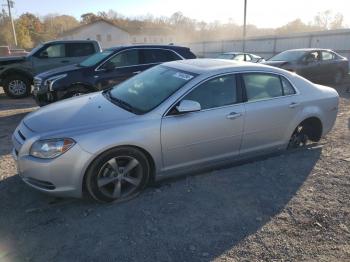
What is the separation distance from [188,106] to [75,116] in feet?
4.39

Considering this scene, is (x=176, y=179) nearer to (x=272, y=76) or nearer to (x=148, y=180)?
(x=148, y=180)

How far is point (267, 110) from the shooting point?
4703mm

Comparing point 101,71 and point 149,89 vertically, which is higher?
point 149,89

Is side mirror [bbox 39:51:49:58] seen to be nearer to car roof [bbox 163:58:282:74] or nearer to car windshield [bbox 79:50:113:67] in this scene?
car windshield [bbox 79:50:113:67]

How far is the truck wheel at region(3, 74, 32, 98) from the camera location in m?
10.7

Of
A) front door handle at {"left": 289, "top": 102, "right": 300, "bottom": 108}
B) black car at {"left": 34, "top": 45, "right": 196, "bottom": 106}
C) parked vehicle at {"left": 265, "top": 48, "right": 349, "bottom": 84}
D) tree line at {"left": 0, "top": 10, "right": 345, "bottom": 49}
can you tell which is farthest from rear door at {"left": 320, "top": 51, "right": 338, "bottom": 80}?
tree line at {"left": 0, "top": 10, "right": 345, "bottom": 49}

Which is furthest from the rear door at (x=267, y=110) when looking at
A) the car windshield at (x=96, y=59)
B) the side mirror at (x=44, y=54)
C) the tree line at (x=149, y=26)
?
the tree line at (x=149, y=26)

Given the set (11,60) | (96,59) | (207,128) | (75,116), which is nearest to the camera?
(75,116)

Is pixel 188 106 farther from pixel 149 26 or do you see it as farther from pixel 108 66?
pixel 149 26

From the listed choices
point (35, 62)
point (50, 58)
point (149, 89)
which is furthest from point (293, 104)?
point (35, 62)

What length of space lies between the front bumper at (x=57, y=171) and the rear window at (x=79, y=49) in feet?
27.2

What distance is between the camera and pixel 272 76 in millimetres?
4891

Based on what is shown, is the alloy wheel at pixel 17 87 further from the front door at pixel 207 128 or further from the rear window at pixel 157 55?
the front door at pixel 207 128

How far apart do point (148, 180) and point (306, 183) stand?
6.86 feet
